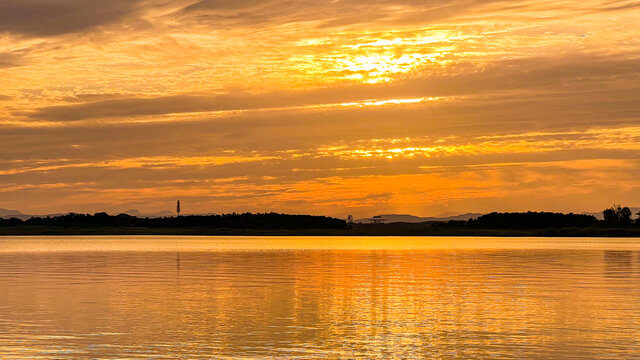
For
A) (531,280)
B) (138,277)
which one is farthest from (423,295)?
(138,277)

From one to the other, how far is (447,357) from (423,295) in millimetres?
21335

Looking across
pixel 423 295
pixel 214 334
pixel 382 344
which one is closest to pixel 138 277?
pixel 423 295

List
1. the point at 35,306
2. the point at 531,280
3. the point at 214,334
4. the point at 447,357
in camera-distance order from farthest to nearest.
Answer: the point at 531,280 < the point at 35,306 < the point at 214,334 < the point at 447,357

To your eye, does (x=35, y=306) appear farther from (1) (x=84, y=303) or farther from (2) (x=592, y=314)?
(2) (x=592, y=314)

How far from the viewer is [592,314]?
4006cm

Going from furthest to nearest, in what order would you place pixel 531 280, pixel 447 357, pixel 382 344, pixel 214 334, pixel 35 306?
pixel 531 280 → pixel 35 306 → pixel 214 334 → pixel 382 344 → pixel 447 357

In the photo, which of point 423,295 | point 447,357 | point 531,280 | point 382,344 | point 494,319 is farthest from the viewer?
point 531,280

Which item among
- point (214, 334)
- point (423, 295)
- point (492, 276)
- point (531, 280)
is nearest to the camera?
A: point (214, 334)

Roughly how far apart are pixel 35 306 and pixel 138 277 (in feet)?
74.2

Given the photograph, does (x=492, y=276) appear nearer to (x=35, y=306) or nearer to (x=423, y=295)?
(x=423, y=295)

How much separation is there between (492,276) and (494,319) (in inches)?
1163

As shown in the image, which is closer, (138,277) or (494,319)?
(494,319)

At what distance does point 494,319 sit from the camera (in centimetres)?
3828

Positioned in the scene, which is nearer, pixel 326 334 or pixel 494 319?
pixel 326 334
